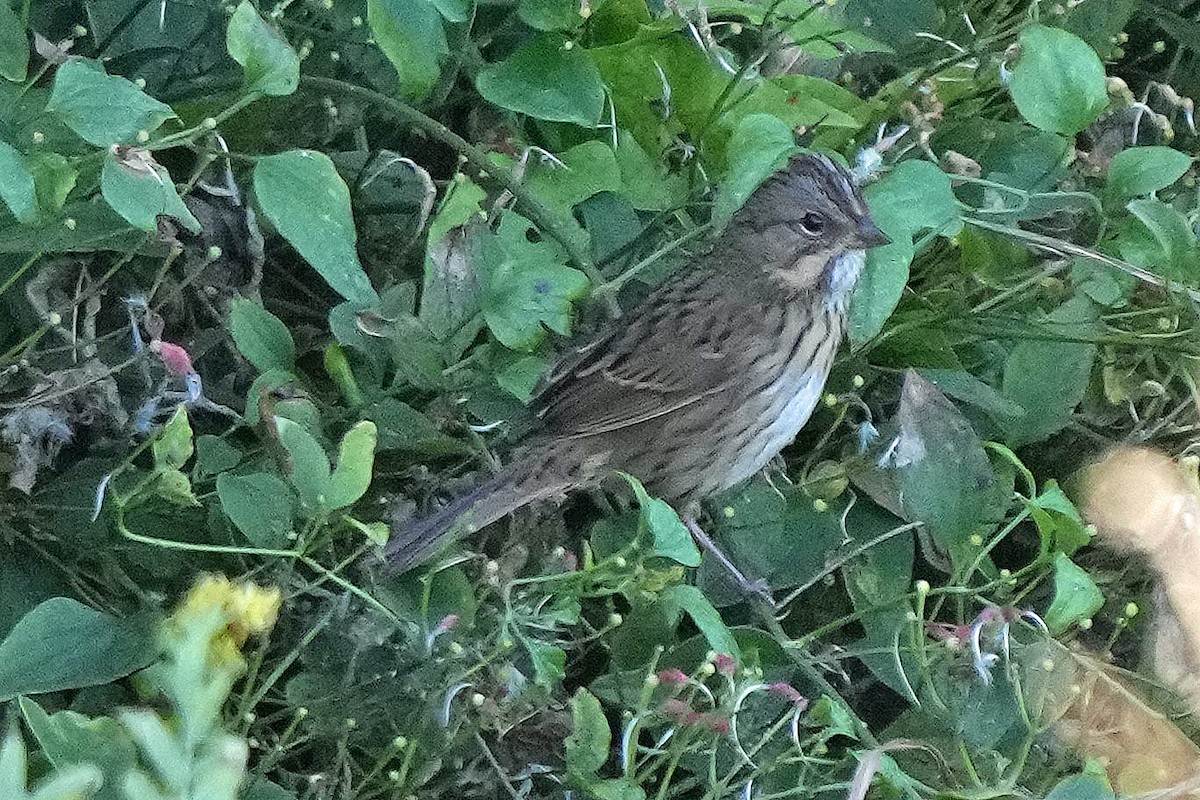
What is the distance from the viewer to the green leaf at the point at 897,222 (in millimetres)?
1816

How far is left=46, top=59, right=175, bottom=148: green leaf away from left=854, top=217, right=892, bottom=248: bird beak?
3.19 ft

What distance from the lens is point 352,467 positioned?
139cm

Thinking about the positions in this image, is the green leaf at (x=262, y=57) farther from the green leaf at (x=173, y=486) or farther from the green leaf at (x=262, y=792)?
the green leaf at (x=262, y=792)

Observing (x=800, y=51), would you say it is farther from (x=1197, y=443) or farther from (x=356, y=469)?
(x=356, y=469)

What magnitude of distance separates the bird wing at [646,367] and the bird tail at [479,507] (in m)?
0.14

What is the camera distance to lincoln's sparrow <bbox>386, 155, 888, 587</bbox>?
2.10 m

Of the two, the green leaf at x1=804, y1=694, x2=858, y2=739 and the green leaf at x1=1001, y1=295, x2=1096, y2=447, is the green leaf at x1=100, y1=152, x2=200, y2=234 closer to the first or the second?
the green leaf at x1=804, y1=694, x2=858, y2=739

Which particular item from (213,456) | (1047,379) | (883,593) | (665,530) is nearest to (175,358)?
(213,456)

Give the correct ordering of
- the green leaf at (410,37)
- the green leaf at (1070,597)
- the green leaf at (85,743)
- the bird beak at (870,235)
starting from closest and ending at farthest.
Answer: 1. the green leaf at (85,743)
2. the green leaf at (1070,597)
3. the green leaf at (410,37)
4. the bird beak at (870,235)

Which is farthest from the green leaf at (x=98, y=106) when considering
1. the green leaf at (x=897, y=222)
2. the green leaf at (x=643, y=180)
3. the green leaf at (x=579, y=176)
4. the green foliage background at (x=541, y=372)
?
the green leaf at (x=897, y=222)

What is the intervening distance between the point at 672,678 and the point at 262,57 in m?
0.81

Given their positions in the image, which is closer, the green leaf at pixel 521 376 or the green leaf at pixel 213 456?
the green leaf at pixel 213 456

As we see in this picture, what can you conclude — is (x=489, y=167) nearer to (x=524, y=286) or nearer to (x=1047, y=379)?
(x=524, y=286)

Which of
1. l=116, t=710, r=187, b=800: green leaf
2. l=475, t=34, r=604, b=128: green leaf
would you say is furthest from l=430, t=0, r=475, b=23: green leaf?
l=116, t=710, r=187, b=800: green leaf
